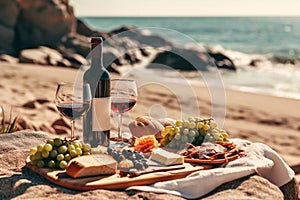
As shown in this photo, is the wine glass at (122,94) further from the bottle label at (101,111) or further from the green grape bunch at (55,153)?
the green grape bunch at (55,153)

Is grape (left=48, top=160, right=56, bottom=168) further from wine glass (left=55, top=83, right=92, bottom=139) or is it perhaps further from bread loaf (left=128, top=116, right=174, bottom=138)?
bread loaf (left=128, top=116, right=174, bottom=138)

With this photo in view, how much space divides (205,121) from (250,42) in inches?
1365

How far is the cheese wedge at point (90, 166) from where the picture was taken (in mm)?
2389

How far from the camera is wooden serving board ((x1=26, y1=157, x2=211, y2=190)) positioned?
2354 mm

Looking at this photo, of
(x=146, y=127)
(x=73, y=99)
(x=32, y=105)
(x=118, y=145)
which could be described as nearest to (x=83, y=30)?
(x=32, y=105)

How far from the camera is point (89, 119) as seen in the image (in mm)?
2807

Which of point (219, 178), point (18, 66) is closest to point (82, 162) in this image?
point (219, 178)

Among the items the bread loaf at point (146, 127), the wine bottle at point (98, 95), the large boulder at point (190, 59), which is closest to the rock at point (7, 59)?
the large boulder at point (190, 59)

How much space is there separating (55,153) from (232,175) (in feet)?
3.04

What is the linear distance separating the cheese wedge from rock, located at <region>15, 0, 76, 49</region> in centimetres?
1702

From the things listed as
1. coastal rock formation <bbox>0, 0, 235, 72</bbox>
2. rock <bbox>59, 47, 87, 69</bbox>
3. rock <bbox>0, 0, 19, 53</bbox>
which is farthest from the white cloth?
rock <bbox>0, 0, 19, 53</bbox>

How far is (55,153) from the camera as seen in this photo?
2553mm

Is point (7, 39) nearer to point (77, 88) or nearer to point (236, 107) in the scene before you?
point (236, 107)

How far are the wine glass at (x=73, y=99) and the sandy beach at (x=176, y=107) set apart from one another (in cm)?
320
